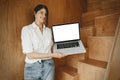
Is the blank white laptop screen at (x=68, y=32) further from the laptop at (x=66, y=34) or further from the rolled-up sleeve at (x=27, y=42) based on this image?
the rolled-up sleeve at (x=27, y=42)

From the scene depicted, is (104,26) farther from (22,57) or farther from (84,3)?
(22,57)

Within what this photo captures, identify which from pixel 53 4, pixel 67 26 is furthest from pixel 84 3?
pixel 67 26

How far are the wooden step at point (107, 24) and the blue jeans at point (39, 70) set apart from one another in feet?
2.81

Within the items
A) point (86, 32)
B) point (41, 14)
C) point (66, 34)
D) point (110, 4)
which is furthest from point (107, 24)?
point (41, 14)

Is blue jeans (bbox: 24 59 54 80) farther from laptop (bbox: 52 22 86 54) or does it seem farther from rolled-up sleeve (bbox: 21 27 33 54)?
laptop (bbox: 52 22 86 54)

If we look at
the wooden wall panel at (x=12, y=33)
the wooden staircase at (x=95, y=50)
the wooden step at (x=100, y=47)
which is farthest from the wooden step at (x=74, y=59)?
the wooden wall panel at (x=12, y=33)

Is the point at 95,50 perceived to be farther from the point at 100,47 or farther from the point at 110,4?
the point at 110,4

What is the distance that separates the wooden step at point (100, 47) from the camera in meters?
1.77

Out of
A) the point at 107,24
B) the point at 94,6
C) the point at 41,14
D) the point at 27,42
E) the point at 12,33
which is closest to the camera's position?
the point at 27,42

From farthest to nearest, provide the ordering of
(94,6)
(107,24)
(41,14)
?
(94,6) < (107,24) < (41,14)

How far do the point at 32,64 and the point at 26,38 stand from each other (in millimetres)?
261

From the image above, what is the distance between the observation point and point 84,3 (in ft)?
8.83

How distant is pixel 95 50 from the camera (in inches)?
75.2

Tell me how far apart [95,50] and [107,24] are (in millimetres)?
381
